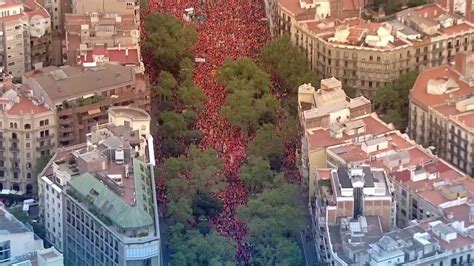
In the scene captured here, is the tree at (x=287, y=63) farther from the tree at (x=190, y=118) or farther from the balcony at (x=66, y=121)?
the balcony at (x=66, y=121)

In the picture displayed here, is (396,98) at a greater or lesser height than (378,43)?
lesser

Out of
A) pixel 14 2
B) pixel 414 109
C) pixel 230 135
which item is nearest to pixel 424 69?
pixel 414 109

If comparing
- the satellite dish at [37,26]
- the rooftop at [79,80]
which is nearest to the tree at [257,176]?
the rooftop at [79,80]

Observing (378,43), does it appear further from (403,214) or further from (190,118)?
(403,214)

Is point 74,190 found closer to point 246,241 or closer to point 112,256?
point 112,256

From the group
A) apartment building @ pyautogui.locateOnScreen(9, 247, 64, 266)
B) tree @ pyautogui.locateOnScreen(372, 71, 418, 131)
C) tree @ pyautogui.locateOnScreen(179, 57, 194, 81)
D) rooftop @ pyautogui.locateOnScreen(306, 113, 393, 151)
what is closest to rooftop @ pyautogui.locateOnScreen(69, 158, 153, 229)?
apartment building @ pyautogui.locateOnScreen(9, 247, 64, 266)

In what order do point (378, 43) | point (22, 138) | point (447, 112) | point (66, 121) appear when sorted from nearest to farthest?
point (22, 138), point (66, 121), point (447, 112), point (378, 43)

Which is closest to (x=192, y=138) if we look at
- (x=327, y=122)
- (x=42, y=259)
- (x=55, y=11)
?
(x=327, y=122)

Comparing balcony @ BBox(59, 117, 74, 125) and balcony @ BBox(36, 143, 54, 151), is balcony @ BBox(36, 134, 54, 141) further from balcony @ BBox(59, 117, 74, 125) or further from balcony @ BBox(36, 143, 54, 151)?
balcony @ BBox(59, 117, 74, 125)
